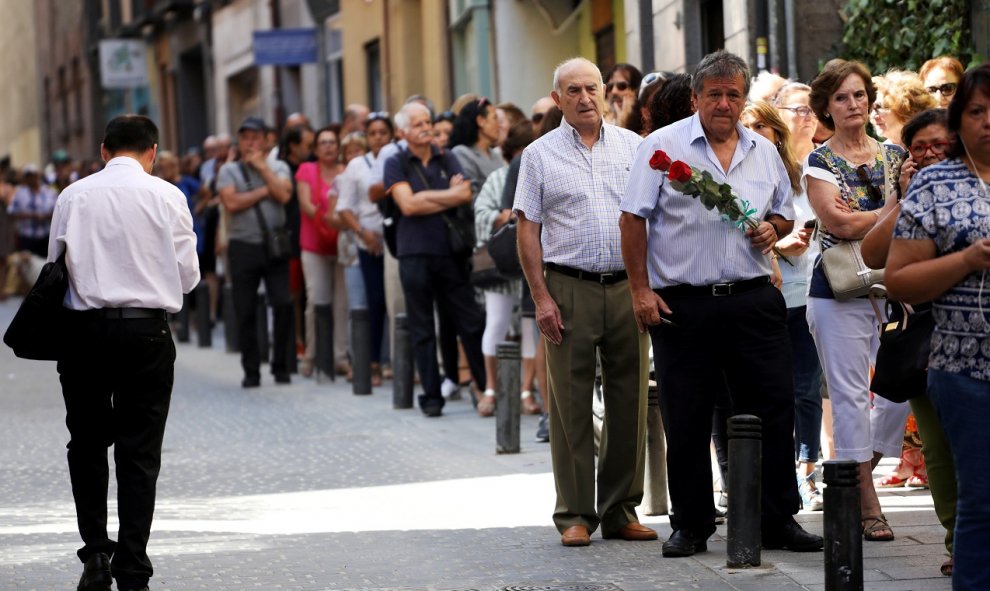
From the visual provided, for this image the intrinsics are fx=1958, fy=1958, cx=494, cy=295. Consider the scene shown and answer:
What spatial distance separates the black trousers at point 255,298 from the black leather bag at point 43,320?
8.65 metres

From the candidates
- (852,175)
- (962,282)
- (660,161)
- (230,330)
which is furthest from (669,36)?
(962,282)

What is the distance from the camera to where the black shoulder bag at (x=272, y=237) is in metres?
16.1

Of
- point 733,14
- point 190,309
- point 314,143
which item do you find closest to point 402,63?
point 190,309

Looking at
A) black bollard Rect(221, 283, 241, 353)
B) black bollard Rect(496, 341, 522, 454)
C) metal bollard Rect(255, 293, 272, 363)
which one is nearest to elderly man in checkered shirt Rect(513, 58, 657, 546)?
black bollard Rect(496, 341, 522, 454)

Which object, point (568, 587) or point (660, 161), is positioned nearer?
point (568, 587)

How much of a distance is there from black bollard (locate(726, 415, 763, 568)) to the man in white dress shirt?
7.17 ft

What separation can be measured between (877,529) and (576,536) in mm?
1244

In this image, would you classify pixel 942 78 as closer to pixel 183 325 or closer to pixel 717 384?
pixel 717 384


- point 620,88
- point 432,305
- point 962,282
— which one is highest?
point 620,88

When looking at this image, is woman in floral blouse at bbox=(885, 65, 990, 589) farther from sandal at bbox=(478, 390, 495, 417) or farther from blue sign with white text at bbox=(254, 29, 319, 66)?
blue sign with white text at bbox=(254, 29, 319, 66)

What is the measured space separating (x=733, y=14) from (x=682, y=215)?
7889mm

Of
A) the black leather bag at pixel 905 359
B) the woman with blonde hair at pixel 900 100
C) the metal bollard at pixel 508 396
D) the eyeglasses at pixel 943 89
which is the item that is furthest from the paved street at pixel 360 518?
the eyeglasses at pixel 943 89

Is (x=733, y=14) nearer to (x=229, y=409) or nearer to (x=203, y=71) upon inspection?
(x=229, y=409)

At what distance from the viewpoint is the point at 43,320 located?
7.36 m
